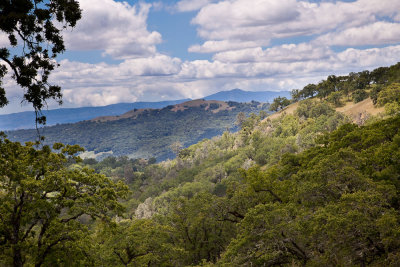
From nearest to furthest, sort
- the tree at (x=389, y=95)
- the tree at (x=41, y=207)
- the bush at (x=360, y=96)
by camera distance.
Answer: the tree at (x=41, y=207)
the tree at (x=389, y=95)
the bush at (x=360, y=96)

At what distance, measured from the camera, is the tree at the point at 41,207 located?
1736 cm

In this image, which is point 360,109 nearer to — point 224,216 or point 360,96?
point 360,96

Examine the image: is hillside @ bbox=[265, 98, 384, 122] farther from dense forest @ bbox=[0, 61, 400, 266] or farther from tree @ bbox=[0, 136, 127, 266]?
tree @ bbox=[0, 136, 127, 266]

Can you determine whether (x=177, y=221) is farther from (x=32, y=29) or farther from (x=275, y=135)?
(x=275, y=135)

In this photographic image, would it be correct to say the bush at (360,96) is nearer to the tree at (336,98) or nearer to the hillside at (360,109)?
the hillside at (360,109)

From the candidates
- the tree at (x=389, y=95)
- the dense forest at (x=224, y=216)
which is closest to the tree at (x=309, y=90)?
the tree at (x=389, y=95)

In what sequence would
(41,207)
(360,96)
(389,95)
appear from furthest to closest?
(360,96)
(389,95)
(41,207)

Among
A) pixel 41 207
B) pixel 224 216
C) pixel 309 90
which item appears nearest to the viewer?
pixel 41 207

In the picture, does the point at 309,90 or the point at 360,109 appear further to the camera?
the point at 309,90

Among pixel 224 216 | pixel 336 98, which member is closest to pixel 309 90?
pixel 336 98

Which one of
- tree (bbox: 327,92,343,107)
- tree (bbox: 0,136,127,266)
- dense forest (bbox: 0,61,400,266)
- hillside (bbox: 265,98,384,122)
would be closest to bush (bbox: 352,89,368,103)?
hillside (bbox: 265,98,384,122)

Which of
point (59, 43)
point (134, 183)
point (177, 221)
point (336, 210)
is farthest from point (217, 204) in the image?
point (134, 183)

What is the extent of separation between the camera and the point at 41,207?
58.8ft

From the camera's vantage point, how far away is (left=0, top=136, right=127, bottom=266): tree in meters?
17.4
